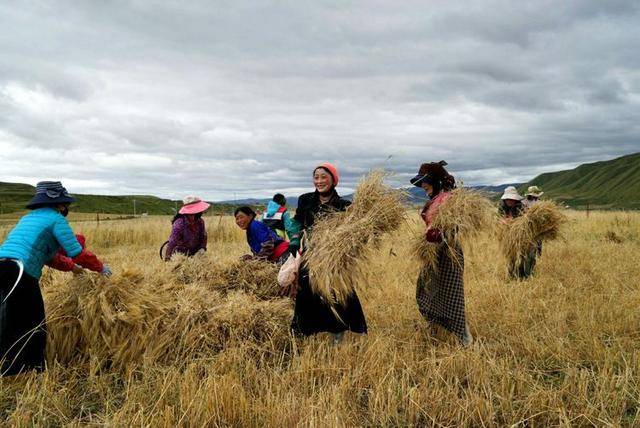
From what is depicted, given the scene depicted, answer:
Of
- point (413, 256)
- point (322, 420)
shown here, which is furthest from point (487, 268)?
point (322, 420)

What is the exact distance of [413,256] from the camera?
409 centimetres

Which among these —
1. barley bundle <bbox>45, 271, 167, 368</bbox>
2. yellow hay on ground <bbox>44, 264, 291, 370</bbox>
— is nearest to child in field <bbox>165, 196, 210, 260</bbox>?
yellow hay on ground <bbox>44, 264, 291, 370</bbox>

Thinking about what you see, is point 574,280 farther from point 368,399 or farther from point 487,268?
point 368,399

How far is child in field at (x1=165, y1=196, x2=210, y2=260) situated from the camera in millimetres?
6020

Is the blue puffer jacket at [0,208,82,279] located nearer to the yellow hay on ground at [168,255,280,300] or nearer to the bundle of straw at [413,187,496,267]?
the yellow hay on ground at [168,255,280,300]

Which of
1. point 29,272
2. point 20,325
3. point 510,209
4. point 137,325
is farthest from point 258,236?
point 510,209

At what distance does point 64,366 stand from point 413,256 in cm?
315

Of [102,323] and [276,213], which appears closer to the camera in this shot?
[102,323]

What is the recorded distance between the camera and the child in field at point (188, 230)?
6020mm

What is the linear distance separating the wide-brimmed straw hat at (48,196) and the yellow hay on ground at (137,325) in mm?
691

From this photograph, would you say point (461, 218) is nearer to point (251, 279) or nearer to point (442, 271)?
point (442, 271)

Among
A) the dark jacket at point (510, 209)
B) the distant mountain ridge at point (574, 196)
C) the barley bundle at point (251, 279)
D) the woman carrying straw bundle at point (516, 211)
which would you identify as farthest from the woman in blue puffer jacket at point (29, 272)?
the distant mountain ridge at point (574, 196)

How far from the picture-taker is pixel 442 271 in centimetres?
411

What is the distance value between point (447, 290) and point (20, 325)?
3.61 metres
